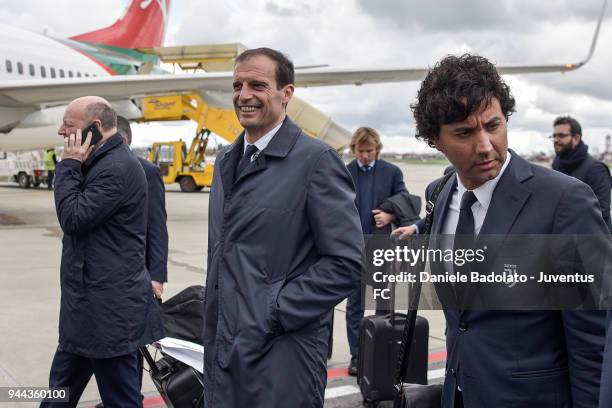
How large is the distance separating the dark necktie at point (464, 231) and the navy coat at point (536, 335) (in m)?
0.07

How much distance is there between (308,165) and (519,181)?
2.42 feet

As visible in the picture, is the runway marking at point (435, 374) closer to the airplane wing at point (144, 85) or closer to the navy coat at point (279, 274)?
the navy coat at point (279, 274)

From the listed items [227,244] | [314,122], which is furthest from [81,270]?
[314,122]

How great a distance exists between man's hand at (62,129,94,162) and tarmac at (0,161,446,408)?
173 centimetres

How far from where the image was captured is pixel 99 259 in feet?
8.90

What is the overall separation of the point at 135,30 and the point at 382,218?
68.3ft

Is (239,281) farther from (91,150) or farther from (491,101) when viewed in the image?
(91,150)

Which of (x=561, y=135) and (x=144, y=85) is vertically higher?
(x=144, y=85)

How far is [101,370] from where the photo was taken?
2.78 metres

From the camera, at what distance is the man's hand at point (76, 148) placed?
2.74 meters

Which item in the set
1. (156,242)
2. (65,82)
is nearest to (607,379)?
(156,242)

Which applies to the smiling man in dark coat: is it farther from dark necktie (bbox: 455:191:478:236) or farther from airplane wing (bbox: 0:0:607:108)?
airplane wing (bbox: 0:0:607:108)

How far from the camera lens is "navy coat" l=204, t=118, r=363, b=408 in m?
1.92

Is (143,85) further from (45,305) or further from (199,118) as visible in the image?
(199,118)
